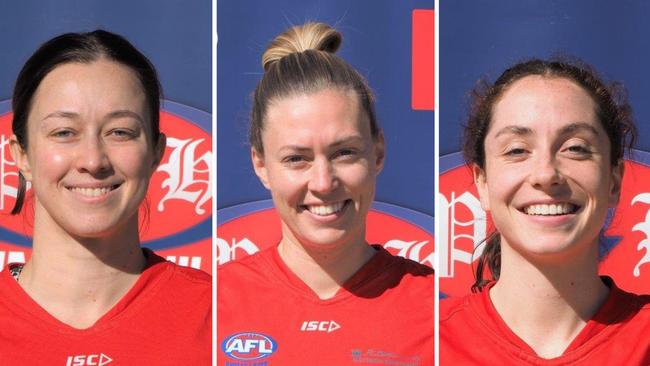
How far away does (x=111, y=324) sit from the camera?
2756 millimetres

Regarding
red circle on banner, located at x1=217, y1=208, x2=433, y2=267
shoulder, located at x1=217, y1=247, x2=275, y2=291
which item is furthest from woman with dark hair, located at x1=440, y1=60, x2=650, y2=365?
shoulder, located at x1=217, y1=247, x2=275, y2=291

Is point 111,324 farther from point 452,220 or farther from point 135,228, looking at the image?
point 452,220

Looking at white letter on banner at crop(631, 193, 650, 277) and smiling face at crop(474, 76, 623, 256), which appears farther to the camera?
white letter on banner at crop(631, 193, 650, 277)

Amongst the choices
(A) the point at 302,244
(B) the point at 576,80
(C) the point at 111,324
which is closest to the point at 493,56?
(B) the point at 576,80

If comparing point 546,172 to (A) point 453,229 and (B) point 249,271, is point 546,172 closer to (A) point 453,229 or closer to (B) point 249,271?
(A) point 453,229

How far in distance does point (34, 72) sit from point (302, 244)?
37.2 inches

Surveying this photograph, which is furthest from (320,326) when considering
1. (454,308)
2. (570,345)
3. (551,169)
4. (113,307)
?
(551,169)

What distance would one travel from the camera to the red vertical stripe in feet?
9.30

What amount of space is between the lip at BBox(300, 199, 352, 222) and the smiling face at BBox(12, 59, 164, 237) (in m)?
0.49

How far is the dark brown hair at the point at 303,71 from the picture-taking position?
275 cm

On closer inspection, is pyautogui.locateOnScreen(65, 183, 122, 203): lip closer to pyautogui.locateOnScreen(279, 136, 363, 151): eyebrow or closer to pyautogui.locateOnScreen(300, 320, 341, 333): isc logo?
pyautogui.locateOnScreen(279, 136, 363, 151): eyebrow

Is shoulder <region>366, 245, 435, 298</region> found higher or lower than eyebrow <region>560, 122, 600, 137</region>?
lower

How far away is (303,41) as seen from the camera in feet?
9.22

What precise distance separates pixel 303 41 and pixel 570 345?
3.89 feet
